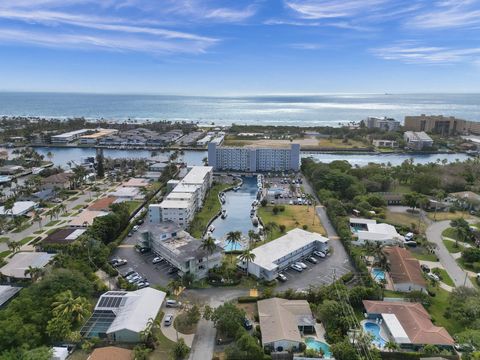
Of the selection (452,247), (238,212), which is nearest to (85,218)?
(238,212)

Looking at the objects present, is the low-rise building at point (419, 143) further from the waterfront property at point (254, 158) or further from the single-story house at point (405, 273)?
the single-story house at point (405, 273)

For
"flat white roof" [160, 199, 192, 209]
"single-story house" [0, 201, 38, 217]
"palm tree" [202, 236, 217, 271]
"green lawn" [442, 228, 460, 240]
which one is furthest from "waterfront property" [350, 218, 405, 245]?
"single-story house" [0, 201, 38, 217]

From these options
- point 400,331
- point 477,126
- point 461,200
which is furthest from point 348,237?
point 477,126

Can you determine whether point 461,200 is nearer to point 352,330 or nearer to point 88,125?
point 352,330

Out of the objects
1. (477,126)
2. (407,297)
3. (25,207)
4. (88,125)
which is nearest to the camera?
(407,297)

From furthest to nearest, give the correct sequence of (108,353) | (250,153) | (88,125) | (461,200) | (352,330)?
(88,125), (250,153), (461,200), (352,330), (108,353)

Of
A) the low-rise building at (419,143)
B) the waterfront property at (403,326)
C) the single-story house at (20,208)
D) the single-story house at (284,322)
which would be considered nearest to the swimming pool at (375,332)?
the waterfront property at (403,326)

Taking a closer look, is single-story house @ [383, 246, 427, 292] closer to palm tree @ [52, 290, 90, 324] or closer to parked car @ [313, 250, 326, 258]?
parked car @ [313, 250, 326, 258]
